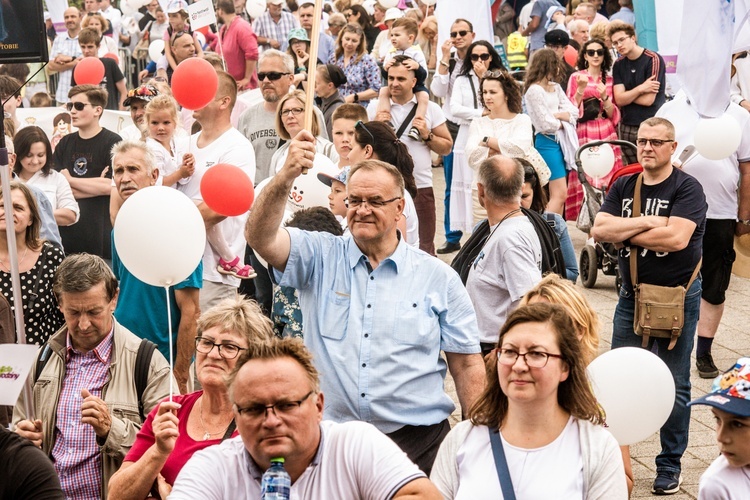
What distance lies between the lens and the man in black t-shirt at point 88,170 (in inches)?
319

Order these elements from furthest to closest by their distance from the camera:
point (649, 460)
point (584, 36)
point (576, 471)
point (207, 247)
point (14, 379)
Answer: point (584, 36), point (207, 247), point (649, 460), point (14, 379), point (576, 471)

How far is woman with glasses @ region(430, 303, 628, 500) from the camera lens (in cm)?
356

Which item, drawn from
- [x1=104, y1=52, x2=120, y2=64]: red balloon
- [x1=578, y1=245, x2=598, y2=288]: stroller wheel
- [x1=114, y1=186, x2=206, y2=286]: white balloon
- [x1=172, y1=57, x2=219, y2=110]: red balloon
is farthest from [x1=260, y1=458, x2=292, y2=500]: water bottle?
[x1=104, y1=52, x2=120, y2=64]: red balloon

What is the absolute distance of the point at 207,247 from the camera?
278 inches

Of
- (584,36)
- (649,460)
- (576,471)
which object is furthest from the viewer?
(584,36)

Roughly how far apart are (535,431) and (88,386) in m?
1.98

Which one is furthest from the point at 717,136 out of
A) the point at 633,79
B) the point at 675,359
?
the point at 633,79

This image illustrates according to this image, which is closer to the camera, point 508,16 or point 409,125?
point 409,125

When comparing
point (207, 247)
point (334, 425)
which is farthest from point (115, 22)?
point (334, 425)

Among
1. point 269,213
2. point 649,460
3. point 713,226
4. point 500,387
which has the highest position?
point 269,213

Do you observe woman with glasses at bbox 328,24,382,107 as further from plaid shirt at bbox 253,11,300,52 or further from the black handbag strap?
the black handbag strap

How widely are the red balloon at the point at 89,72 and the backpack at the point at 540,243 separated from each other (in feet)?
22.9

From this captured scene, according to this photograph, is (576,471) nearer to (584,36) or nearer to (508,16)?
(584,36)

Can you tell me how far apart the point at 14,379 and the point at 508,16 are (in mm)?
16643
